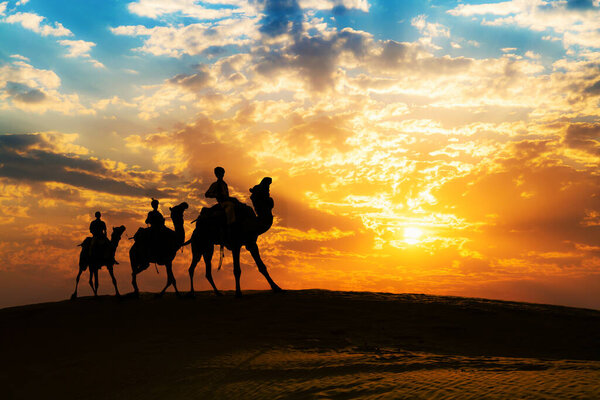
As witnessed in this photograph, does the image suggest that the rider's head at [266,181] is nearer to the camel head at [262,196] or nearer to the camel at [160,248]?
the camel head at [262,196]

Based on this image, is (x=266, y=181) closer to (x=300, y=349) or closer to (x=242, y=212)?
(x=242, y=212)

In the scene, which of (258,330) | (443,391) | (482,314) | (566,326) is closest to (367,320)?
(258,330)

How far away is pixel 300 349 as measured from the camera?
988 centimetres

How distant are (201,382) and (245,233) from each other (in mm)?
9920

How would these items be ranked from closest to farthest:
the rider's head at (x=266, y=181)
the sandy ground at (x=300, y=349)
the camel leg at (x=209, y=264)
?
the sandy ground at (x=300, y=349) → the rider's head at (x=266, y=181) → the camel leg at (x=209, y=264)

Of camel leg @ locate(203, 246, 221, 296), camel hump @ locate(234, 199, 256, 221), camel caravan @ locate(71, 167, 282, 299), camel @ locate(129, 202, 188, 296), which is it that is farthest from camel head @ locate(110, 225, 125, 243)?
camel hump @ locate(234, 199, 256, 221)

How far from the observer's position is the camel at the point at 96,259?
20.3m

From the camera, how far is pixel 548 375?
5.71 m

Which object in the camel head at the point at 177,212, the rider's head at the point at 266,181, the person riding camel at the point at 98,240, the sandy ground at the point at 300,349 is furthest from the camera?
the person riding camel at the point at 98,240

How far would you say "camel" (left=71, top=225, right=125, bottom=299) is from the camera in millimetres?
20266

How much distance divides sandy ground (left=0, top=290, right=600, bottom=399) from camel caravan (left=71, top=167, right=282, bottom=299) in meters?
1.71

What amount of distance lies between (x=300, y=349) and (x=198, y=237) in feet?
32.5

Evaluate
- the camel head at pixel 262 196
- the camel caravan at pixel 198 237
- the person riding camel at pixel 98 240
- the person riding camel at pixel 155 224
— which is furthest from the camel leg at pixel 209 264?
the person riding camel at pixel 98 240

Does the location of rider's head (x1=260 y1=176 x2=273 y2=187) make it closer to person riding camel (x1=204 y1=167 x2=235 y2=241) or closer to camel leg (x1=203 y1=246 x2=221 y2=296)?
person riding camel (x1=204 y1=167 x2=235 y2=241)
